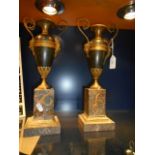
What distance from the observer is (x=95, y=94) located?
96 centimetres

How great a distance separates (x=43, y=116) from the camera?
2.86 feet

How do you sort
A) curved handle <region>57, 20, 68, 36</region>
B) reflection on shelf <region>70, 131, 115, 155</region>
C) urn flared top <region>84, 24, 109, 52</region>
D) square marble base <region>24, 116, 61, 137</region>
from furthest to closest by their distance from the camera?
curved handle <region>57, 20, 68, 36</region>, urn flared top <region>84, 24, 109, 52</region>, square marble base <region>24, 116, 61, 137</region>, reflection on shelf <region>70, 131, 115, 155</region>

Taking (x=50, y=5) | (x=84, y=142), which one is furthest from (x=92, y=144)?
(x=50, y=5)

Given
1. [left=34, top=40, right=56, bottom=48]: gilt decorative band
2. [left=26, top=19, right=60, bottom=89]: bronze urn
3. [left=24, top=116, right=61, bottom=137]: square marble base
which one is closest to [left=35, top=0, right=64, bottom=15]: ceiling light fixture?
[left=26, top=19, right=60, bottom=89]: bronze urn

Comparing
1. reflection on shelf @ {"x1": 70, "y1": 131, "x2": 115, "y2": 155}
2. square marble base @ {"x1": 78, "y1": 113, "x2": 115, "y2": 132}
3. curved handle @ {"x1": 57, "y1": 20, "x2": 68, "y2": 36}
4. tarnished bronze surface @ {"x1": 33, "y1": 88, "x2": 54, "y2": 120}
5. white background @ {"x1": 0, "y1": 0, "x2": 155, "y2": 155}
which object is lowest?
reflection on shelf @ {"x1": 70, "y1": 131, "x2": 115, "y2": 155}

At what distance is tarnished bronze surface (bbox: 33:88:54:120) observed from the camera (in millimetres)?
868

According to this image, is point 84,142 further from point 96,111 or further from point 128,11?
point 128,11

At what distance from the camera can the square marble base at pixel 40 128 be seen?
818 mm

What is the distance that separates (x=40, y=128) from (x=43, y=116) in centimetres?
7

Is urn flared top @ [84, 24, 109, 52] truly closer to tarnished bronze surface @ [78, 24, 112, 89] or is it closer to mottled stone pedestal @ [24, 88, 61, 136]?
tarnished bronze surface @ [78, 24, 112, 89]
